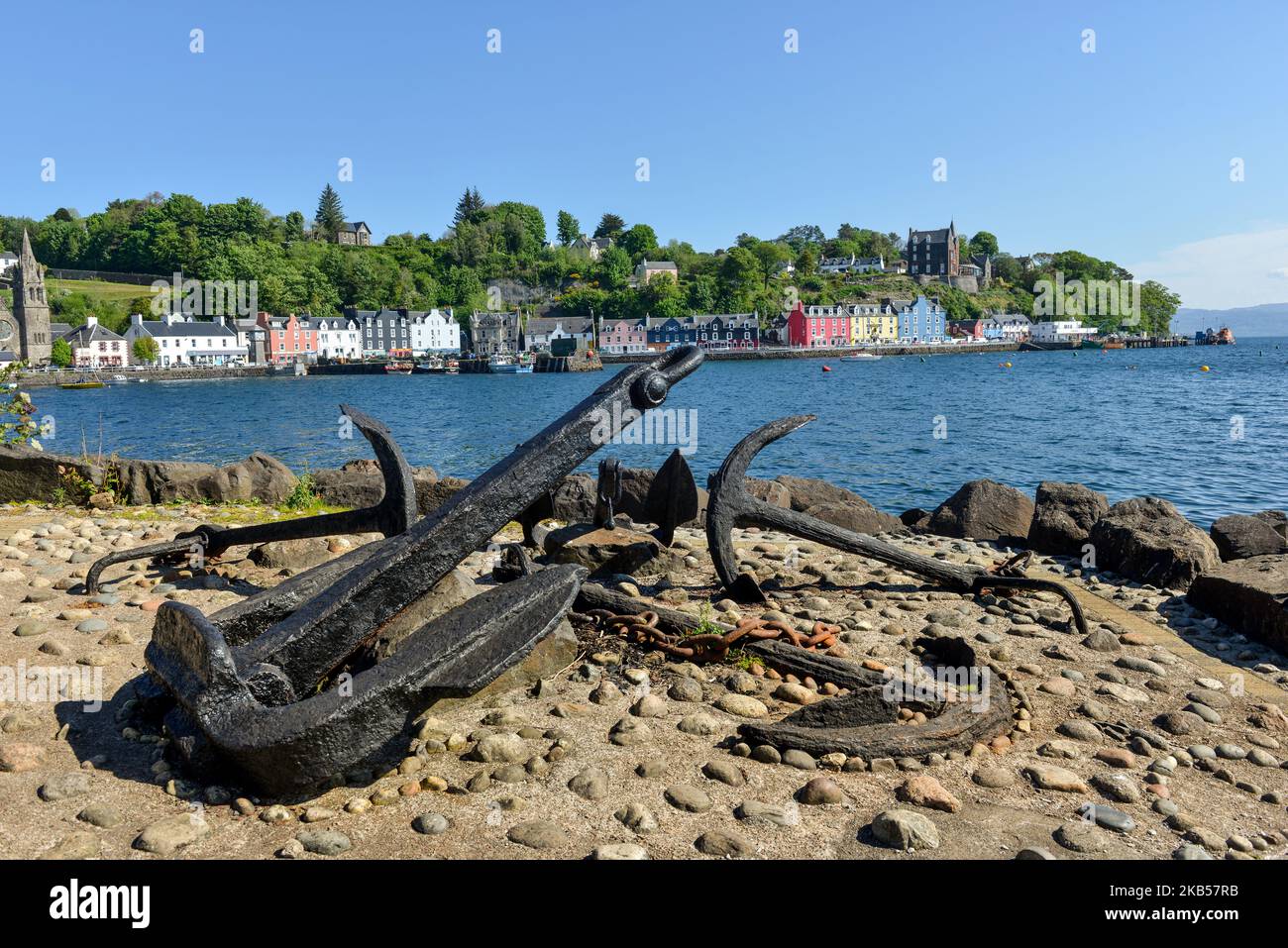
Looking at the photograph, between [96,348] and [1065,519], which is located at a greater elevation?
[96,348]

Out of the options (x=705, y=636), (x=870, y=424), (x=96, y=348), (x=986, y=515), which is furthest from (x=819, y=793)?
(x=96, y=348)

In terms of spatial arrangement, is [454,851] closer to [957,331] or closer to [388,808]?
[388,808]

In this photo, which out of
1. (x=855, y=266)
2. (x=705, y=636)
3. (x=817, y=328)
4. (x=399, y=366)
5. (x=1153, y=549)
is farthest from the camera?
(x=855, y=266)

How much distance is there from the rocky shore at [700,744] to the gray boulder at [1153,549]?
0.21 ft

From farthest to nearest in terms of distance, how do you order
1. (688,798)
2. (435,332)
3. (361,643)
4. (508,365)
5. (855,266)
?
(855,266)
(435,332)
(508,365)
(361,643)
(688,798)

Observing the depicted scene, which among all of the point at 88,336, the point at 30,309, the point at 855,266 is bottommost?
the point at 88,336

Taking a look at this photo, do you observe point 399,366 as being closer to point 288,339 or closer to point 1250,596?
point 288,339

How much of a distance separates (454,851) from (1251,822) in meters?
3.54

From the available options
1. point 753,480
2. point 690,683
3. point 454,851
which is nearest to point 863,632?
point 690,683

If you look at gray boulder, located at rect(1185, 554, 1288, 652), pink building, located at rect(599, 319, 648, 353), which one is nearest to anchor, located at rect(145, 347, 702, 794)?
gray boulder, located at rect(1185, 554, 1288, 652)

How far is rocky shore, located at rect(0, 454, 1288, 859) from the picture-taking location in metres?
Result: 3.48

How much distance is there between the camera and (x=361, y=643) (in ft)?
12.7

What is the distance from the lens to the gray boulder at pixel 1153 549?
8383 millimetres

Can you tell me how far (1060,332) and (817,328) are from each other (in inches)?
2152
